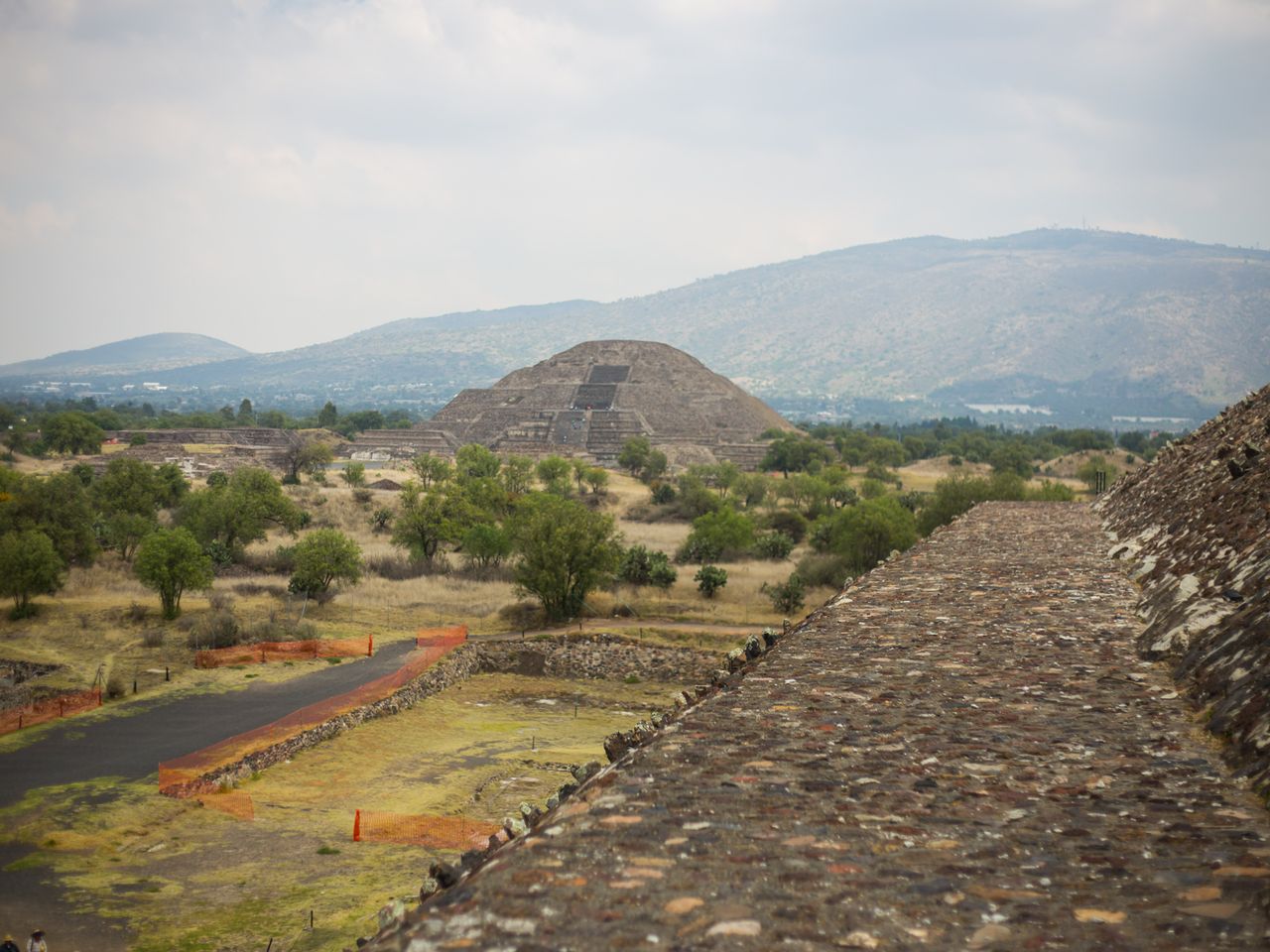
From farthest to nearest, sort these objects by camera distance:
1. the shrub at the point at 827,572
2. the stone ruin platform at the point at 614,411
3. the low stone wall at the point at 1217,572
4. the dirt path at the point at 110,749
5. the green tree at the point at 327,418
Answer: the green tree at the point at 327,418, the stone ruin platform at the point at 614,411, the shrub at the point at 827,572, the dirt path at the point at 110,749, the low stone wall at the point at 1217,572

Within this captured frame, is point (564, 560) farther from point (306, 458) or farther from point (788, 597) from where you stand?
point (306, 458)

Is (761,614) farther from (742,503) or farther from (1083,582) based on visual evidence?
(742,503)

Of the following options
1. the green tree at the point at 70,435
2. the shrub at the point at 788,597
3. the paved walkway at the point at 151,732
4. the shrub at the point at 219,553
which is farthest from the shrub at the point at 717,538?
the green tree at the point at 70,435

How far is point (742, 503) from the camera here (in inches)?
2879

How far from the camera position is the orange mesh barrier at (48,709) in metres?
24.7

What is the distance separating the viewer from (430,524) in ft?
164

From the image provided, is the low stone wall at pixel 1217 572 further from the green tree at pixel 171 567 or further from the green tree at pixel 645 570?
the green tree at pixel 171 567

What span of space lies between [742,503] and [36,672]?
5000 centimetres

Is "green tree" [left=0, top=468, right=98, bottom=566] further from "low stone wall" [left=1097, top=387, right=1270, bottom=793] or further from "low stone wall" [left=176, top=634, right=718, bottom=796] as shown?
"low stone wall" [left=1097, top=387, right=1270, bottom=793]

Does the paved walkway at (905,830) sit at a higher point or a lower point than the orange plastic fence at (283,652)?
higher

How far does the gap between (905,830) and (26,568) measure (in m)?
37.5

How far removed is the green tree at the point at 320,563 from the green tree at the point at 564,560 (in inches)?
266

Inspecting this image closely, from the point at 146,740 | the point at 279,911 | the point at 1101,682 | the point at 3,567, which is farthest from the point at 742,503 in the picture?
the point at 1101,682

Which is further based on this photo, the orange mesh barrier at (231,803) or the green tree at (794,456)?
the green tree at (794,456)
